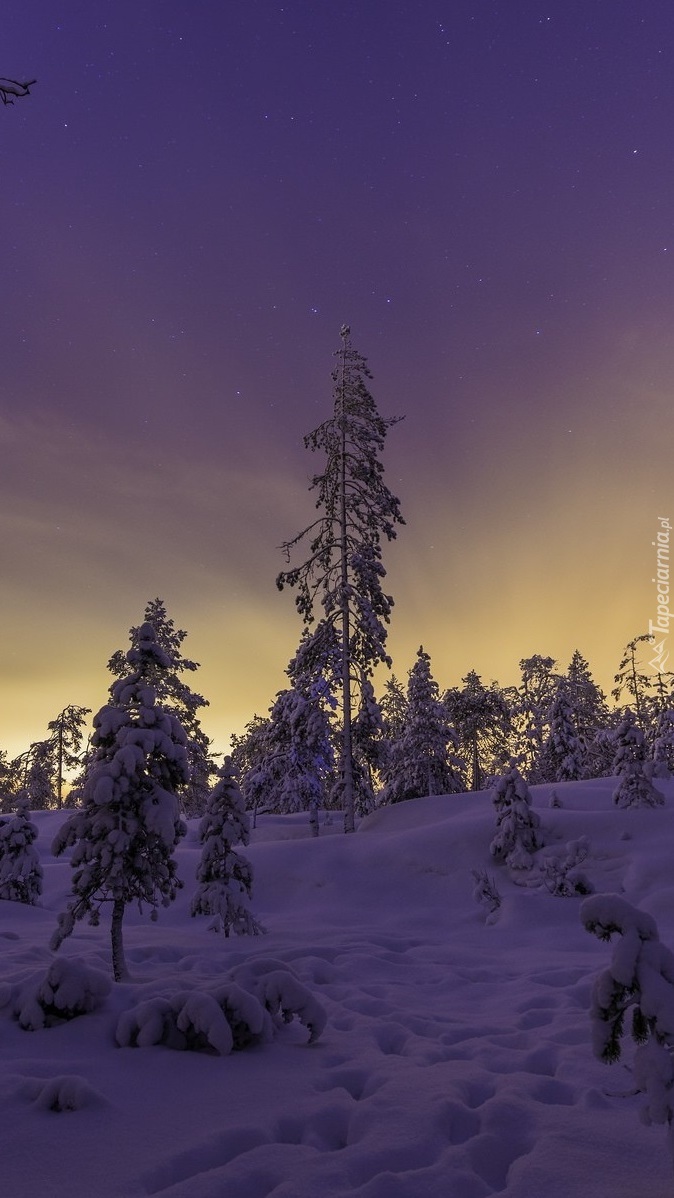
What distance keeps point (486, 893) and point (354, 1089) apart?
9.56 m

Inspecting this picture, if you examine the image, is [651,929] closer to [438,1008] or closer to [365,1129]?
[365,1129]

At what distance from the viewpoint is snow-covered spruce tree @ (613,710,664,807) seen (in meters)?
16.6

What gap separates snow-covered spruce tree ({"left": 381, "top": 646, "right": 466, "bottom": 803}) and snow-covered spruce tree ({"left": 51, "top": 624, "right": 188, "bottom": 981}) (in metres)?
25.9

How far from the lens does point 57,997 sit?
5895 millimetres

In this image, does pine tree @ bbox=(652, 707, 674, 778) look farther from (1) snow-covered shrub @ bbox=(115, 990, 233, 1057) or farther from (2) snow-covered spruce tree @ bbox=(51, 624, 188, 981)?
(1) snow-covered shrub @ bbox=(115, 990, 233, 1057)

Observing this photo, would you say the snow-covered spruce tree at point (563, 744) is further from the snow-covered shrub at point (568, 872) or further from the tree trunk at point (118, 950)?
the tree trunk at point (118, 950)

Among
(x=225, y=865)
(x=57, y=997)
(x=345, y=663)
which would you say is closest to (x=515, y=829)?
(x=225, y=865)

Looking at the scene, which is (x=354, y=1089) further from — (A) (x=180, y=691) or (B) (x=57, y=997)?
(A) (x=180, y=691)

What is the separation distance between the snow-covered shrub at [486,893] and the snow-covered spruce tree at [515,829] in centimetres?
95

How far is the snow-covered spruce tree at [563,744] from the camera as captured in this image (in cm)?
3719

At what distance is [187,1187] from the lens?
11.5 ft

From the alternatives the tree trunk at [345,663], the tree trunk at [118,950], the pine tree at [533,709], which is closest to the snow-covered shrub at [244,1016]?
the tree trunk at [118,950]

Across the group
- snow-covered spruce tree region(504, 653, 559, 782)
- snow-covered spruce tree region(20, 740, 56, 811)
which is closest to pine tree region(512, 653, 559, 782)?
snow-covered spruce tree region(504, 653, 559, 782)

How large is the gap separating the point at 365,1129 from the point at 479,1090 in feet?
3.57
